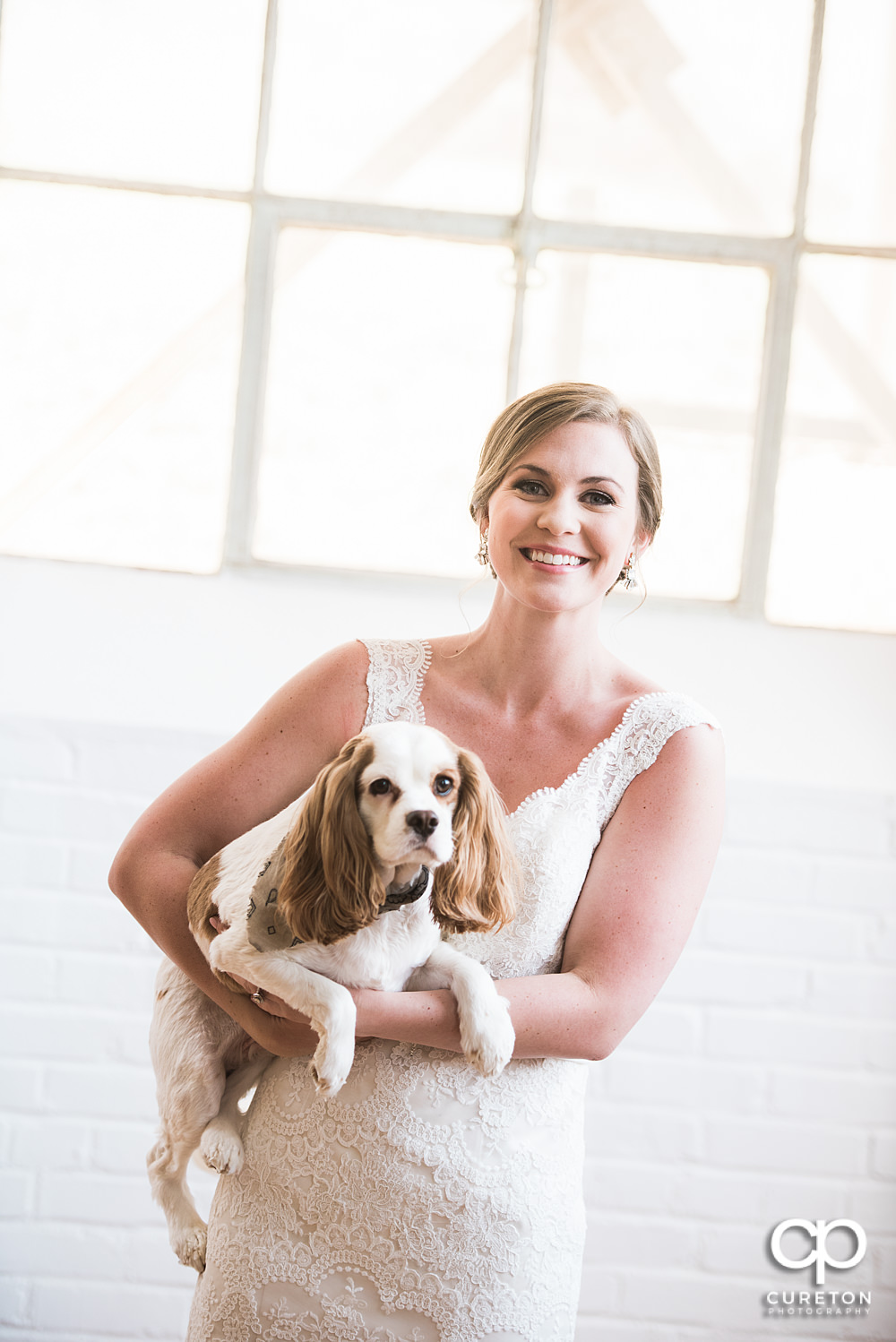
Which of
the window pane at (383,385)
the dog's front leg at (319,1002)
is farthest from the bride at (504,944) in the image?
the window pane at (383,385)

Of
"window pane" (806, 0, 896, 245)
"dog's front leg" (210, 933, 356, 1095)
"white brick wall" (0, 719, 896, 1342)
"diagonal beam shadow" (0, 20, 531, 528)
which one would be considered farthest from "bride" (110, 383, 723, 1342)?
"window pane" (806, 0, 896, 245)

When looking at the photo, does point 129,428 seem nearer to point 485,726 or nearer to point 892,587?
point 485,726

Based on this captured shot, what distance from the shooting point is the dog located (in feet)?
3.98

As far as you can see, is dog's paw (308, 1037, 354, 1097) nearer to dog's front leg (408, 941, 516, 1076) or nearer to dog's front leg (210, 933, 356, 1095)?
dog's front leg (210, 933, 356, 1095)

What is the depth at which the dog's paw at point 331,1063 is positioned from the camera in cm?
125

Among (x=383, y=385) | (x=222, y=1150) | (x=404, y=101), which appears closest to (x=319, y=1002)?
(x=222, y=1150)

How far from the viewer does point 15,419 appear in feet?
10.1

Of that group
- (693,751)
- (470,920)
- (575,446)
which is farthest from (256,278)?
(470,920)

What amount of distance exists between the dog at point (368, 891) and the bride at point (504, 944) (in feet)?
0.25

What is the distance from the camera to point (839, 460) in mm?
3178

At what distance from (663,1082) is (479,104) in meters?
2.67

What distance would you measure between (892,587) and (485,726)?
2021 millimetres

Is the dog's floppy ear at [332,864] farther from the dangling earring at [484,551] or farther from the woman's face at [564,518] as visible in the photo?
the dangling earring at [484,551]

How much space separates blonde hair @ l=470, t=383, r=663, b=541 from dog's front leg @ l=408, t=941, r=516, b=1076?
25.6 inches
